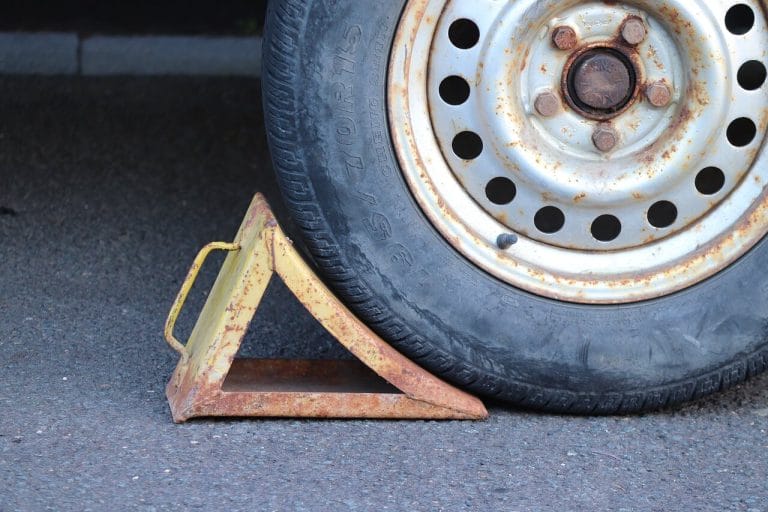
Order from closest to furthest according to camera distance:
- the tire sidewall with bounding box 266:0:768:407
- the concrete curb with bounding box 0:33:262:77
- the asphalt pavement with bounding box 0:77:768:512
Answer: the asphalt pavement with bounding box 0:77:768:512, the tire sidewall with bounding box 266:0:768:407, the concrete curb with bounding box 0:33:262:77

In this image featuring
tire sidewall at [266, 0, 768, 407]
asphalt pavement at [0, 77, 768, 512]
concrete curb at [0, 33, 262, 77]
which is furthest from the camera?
concrete curb at [0, 33, 262, 77]

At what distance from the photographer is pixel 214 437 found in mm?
2029

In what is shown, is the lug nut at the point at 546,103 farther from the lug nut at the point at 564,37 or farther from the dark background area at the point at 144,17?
the dark background area at the point at 144,17

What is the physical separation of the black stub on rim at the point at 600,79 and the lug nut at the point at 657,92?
1.1 inches

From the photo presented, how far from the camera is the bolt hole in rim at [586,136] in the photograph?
2088 mm

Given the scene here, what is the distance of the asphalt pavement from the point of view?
184 cm

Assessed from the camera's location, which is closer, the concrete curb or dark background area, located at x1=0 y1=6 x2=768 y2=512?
dark background area, located at x1=0 y1=6 x2=768 y2=512

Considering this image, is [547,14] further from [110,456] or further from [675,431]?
[110,456]

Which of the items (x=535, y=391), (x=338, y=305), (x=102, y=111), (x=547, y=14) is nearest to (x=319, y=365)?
(x=338, y=305)

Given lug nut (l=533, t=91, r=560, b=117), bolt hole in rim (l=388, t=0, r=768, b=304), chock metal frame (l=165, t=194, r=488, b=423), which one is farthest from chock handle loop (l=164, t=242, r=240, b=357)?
lug nut (l=533, t=91, r=560, b=117)

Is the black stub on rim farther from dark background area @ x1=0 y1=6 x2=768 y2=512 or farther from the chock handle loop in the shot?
the chock handle loop

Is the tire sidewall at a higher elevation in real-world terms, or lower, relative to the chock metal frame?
higher

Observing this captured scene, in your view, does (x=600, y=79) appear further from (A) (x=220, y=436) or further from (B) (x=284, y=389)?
(A) (x=220, y=436)

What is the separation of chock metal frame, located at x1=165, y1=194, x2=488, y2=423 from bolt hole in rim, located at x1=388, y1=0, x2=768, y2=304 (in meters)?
0.25
